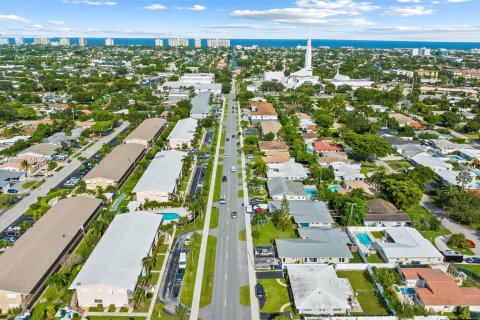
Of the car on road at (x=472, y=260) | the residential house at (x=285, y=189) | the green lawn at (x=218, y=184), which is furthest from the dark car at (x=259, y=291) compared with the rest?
the car on road at (x=472, y=260)

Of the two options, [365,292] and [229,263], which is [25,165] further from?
[365,292]

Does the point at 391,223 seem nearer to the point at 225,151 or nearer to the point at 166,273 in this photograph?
the point at 166,273

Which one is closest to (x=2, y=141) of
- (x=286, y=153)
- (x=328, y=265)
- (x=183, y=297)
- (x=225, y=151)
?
(x=225, y=151)

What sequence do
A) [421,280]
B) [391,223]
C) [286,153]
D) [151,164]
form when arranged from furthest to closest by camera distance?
[286,153], [151,164], [391,223], [421,280]

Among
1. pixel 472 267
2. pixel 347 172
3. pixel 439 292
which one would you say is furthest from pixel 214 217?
pixel 472 267

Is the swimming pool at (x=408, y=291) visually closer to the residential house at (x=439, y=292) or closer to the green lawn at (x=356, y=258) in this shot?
the residential house at (x=439, y=292)

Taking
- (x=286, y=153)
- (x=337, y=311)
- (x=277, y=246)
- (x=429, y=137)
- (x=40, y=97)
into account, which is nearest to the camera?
(x=337, y=311)

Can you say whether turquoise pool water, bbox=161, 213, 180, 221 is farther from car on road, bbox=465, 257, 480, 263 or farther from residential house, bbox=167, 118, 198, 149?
car on road, bbox=465, 257, 480, 263
